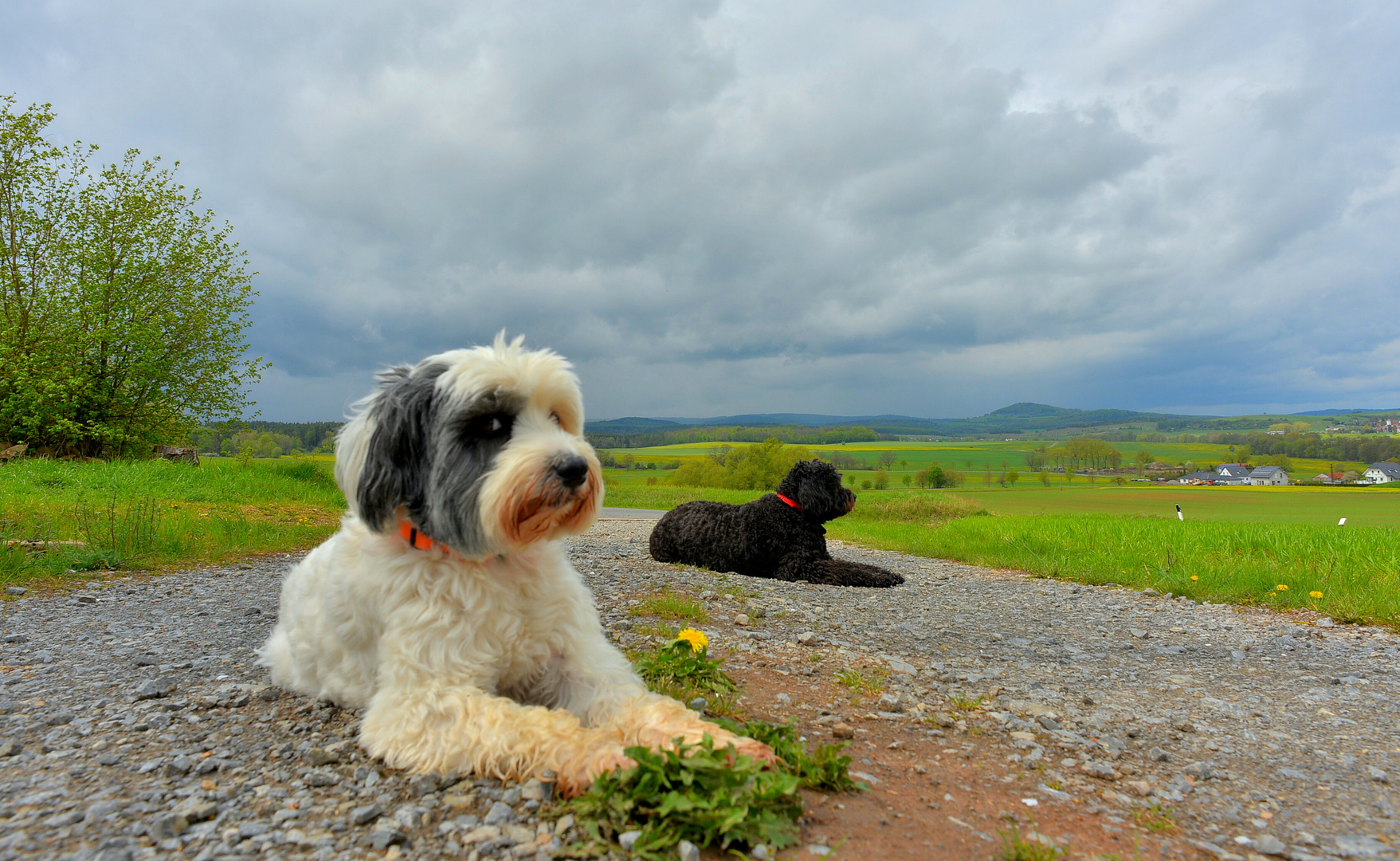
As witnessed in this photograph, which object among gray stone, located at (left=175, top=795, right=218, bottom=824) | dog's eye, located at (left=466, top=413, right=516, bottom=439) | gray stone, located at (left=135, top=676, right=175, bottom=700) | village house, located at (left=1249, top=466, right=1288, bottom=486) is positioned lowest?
village house, located at (left=1249, top=466, right=1288, bottom=486)

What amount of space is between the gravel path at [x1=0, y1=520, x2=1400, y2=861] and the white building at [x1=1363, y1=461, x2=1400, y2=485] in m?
26.5

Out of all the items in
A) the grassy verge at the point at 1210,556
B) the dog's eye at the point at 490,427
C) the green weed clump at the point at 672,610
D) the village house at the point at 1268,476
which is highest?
the dog's eye at the point at 490,427

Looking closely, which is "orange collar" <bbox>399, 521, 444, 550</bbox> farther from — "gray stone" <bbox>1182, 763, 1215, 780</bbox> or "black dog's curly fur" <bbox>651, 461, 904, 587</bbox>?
"black dog's curly fur" <bbox>651, 461, 904, 587</bbox>

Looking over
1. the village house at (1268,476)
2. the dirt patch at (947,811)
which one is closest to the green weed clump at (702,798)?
the dirt patch at (947,811)

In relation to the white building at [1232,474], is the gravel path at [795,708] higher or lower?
higher

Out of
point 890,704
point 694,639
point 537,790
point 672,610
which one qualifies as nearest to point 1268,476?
point 672,610

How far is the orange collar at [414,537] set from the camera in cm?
357

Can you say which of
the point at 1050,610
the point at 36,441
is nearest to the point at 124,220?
the point at 36,441

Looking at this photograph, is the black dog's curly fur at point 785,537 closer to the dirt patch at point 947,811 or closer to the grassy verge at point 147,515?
the dirt patch at point 947,811

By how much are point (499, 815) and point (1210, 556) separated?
11.1 meters

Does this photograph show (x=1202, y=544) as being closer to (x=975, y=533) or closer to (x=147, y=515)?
(x=975, y=533)

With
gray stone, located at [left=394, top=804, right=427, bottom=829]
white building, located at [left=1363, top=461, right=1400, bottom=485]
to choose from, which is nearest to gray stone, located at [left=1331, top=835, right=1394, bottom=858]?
gray stone, located at [left=394, top=804, right=427, bottom=829]

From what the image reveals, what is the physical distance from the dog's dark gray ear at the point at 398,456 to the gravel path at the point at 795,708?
3.88 feet

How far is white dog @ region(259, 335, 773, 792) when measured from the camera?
10.2 feet
